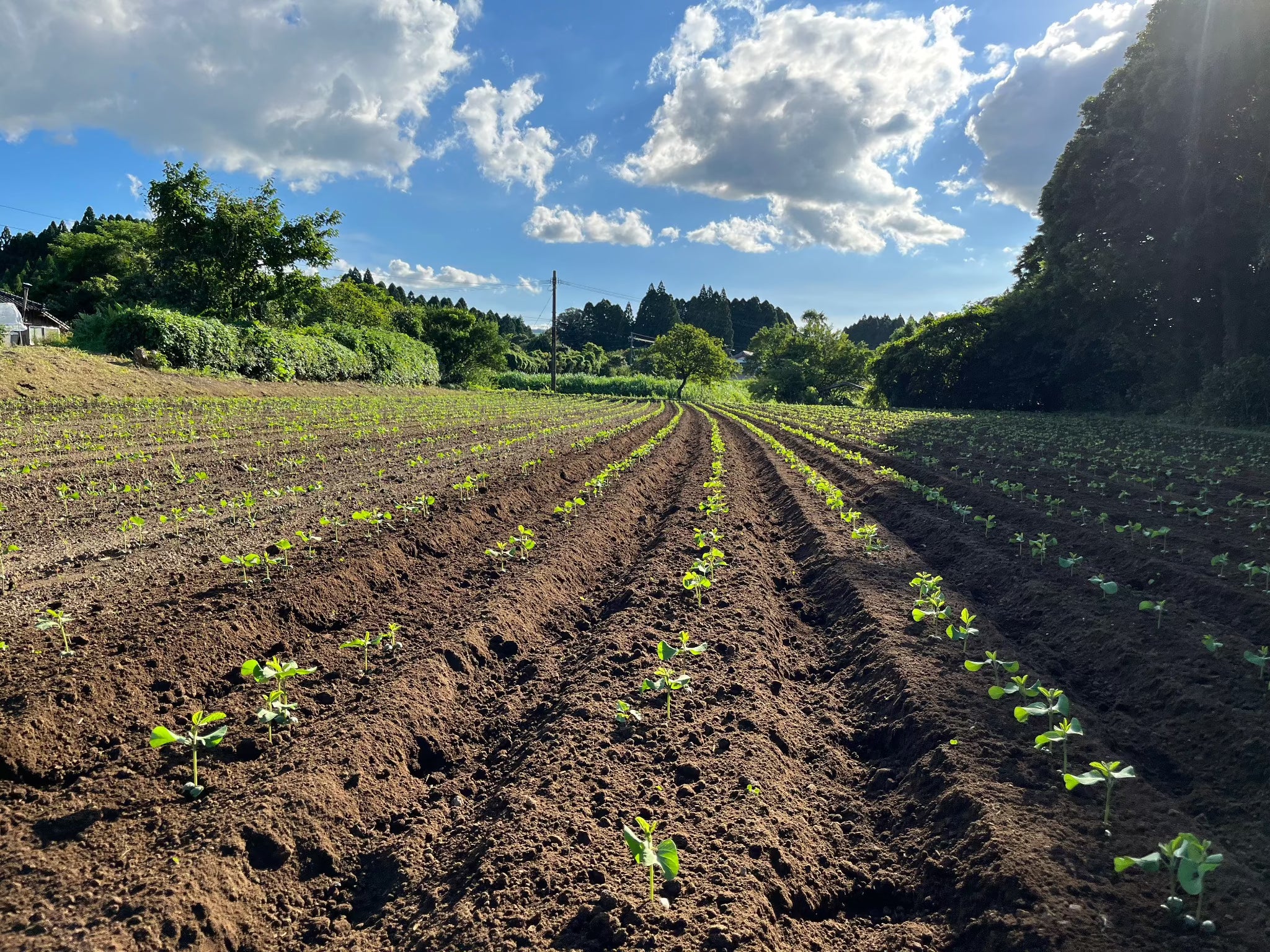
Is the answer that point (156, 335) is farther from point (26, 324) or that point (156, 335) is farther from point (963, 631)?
point (963, 631)

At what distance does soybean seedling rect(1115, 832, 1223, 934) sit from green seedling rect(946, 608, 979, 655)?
1494 mm

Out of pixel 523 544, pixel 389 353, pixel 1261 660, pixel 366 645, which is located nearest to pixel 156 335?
pixel 389 353

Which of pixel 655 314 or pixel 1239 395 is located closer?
pixel 1239 395

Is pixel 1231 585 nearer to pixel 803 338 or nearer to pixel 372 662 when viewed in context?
pixel 372 662

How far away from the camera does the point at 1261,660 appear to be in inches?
136

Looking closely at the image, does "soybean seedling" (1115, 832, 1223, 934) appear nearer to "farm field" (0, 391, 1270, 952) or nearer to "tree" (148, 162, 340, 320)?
"farm field" (0, 391, 1270, 952)

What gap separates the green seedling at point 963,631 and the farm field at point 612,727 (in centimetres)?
4

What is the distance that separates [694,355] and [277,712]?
58.4 metres

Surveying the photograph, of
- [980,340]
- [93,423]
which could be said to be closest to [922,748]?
[93,423]

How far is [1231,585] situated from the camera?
510 centimetres

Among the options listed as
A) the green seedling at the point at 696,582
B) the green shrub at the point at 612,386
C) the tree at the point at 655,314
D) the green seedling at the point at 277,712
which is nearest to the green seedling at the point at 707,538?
the green seedling at the point at 696,582

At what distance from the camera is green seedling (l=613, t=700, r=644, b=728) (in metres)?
3.48

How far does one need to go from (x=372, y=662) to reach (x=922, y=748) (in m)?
3.41

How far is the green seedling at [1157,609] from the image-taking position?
4188 millimetres
